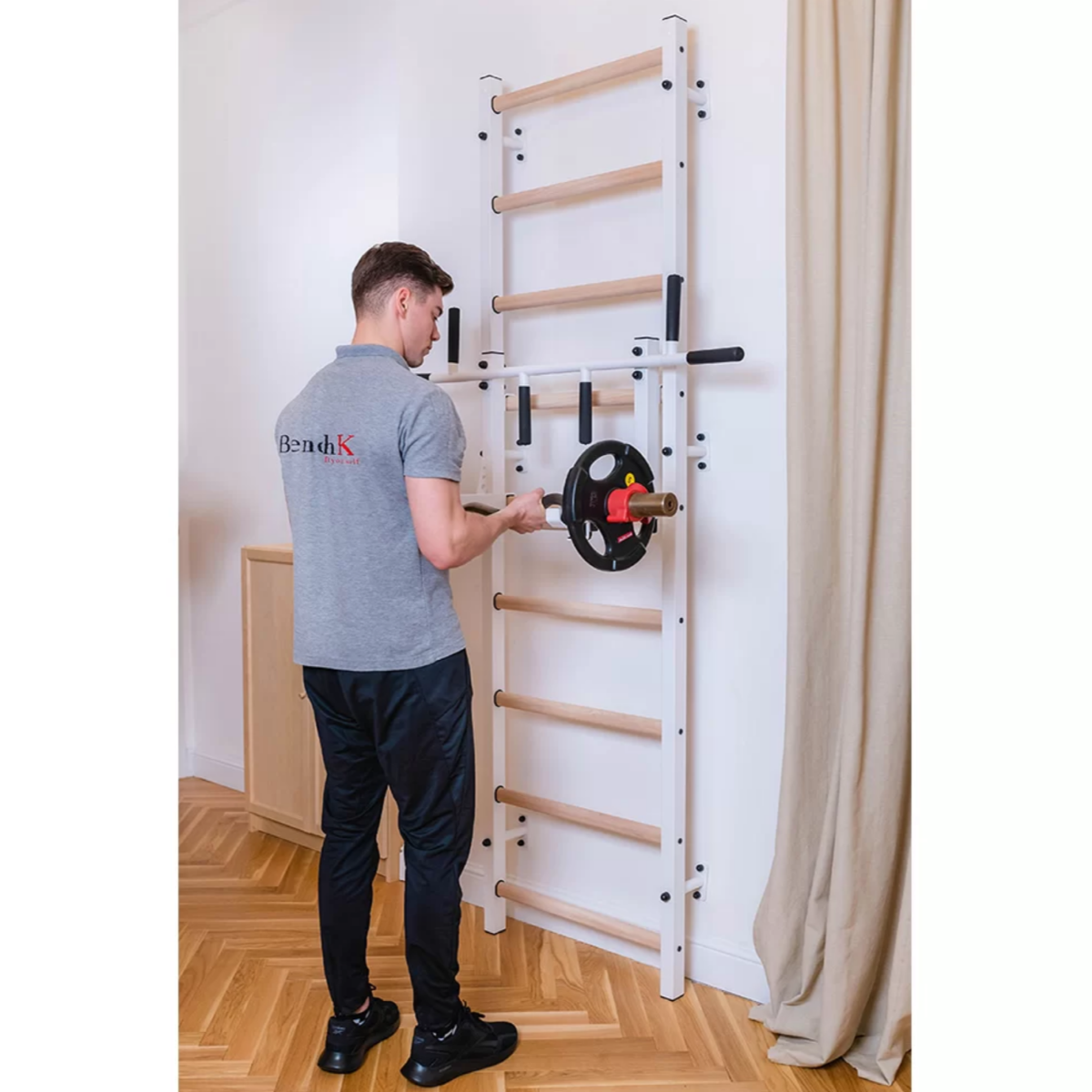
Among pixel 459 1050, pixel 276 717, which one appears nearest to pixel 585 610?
pixel 459 1050

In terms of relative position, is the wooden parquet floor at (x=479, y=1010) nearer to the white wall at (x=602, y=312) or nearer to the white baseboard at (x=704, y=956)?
the white baseboard at (x=704, y=956)

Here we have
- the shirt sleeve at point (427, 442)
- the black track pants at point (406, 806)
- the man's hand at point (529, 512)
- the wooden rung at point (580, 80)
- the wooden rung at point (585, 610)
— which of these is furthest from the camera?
the wooden rung at point (585, 610)

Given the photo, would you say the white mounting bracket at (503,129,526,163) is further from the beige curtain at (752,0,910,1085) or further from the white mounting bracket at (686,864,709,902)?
the white mounting bracket at (686,864,709,902)

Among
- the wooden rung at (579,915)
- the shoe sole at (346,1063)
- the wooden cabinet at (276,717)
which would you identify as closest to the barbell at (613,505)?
the wooden rung at (579,915)

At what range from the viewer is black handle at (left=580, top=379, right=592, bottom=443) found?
2309 millimetres

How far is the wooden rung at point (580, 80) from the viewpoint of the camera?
7.72ft

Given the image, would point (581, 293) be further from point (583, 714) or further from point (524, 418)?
point (583, 714)

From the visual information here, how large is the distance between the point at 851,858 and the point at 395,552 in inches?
43.8

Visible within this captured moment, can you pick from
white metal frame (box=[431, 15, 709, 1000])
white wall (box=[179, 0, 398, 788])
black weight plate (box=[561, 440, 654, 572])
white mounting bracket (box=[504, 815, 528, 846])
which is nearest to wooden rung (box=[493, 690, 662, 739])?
white metal frame (box=[431, 15, 709, 1000])

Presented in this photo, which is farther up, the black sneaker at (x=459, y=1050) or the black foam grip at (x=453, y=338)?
the black foam grip at (x=453, y=338)

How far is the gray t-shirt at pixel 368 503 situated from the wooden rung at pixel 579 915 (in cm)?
93

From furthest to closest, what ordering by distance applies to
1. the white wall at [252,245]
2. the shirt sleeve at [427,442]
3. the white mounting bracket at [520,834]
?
the white wall at [252,245], the white mounting bracket at [520,834], the shirt sleeve at [427,442]

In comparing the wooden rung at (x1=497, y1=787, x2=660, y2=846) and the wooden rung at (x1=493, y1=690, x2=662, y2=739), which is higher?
the wooden rung at (x1=493, y1=690, x2=662, y2=739)

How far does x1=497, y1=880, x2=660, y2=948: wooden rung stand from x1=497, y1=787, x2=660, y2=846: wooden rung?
211mm
